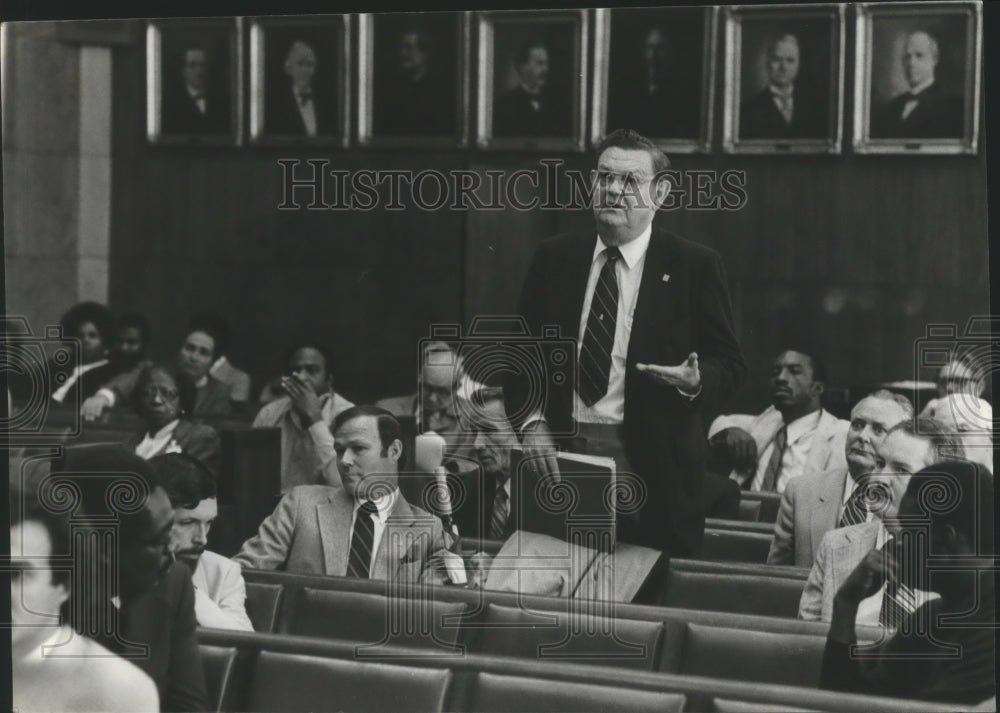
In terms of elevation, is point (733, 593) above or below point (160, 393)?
below

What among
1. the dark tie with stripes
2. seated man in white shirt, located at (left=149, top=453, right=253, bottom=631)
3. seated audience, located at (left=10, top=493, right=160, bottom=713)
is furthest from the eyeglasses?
the dark tie with stripes

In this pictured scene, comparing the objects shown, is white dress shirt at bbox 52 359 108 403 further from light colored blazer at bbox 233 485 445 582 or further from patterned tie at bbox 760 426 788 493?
patterned tie at bbox 760 426 788 493

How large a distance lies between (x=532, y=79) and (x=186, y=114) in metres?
1.35

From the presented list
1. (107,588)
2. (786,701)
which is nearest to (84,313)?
(107,588)

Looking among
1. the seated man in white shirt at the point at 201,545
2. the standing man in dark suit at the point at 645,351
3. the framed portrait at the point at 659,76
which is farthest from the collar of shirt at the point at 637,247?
the seated man in white shirt at the point at 201,545

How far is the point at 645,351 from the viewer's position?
4535mm

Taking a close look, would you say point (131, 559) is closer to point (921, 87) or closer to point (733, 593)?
point (733, 593)

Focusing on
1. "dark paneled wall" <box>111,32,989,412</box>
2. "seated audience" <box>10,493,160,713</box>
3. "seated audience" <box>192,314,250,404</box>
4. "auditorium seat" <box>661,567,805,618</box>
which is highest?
"dark paneled wall" <box>111,32,989,412</box>

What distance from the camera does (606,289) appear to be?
15.0ft

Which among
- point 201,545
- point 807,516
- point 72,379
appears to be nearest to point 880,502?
Answer: point 807,516

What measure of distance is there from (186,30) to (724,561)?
2762 mm

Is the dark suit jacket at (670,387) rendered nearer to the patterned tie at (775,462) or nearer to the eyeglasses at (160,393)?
the patterned tie at (775,462)

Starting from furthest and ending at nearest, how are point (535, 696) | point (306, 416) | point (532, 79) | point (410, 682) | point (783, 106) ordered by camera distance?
point (306, 416)
point (532, 79)
point (783, 106)
point (410, 682)
point (535, 696)

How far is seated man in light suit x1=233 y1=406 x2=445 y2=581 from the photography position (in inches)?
185
